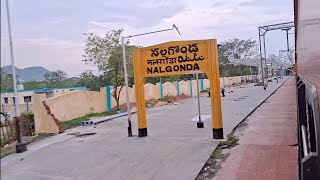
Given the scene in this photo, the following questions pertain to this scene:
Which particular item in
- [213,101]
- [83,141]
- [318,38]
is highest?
[318,38]

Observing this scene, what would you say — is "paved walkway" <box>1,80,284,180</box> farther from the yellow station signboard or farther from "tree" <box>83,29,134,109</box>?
"tree" <box>83,29,134,109</box>

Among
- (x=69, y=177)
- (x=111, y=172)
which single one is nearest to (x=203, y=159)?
(x=111, y=172)

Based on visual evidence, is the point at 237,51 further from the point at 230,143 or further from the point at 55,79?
the point at 230,143

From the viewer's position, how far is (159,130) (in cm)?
1101

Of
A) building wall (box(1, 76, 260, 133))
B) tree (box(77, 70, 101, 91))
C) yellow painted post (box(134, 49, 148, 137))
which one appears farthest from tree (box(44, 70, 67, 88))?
yellow painted post (box(134, 49, 148, 137))

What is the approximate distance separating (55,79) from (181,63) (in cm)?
4506

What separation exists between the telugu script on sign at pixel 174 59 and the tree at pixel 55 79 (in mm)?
39255

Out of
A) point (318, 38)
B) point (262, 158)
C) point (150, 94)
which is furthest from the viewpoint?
point (150, 94)

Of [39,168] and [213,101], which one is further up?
[213,101]

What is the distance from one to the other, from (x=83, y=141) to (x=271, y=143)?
16.7ft

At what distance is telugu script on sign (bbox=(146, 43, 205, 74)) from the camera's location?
891 cm

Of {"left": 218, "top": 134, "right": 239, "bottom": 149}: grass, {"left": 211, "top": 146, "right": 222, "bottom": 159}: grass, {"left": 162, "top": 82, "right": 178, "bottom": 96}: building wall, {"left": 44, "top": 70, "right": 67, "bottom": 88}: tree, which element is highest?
{"left": 44, "top": 70, "right": 67, "bottom": 88}: tree

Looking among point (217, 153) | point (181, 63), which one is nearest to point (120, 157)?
point (217, 153)

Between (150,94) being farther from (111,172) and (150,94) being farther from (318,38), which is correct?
(318,38)
